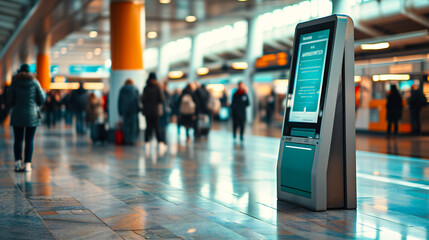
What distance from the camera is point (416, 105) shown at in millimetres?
19047

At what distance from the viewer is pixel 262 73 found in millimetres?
27875

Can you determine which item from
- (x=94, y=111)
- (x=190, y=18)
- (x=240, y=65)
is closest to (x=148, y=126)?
(x=94, y=111)

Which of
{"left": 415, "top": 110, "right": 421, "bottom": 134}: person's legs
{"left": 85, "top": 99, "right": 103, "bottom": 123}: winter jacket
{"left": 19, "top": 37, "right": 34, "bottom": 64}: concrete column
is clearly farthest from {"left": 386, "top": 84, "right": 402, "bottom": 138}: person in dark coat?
{"left": 19, "top": 37, "right": 34, "bottom": 64}: concrete column

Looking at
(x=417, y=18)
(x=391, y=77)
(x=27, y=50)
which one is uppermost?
(x=27, y=50)

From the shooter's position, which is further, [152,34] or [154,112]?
[152,34]

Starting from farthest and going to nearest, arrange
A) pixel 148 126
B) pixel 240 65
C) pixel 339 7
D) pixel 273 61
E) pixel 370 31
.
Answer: pixel 240 65
pixel 273 61
pixel 370 31
pixel 339 7
pixel 148 126

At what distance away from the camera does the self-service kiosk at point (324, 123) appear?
19.6 feet

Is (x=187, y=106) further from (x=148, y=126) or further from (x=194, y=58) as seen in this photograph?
(x=194, y=58)

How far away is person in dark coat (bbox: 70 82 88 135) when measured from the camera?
20922 millimetres

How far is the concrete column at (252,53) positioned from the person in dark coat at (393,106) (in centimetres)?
1112

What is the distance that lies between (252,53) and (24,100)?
2238 cm

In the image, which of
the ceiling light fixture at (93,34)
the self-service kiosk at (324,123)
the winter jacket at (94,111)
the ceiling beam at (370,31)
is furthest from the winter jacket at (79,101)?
the self-service kiosk at (324,123)

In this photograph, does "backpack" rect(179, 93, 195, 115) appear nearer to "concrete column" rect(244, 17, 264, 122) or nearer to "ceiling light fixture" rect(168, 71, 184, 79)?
"concrete column" rect(244, 17, 264, 122)

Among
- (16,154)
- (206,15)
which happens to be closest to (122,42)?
(16,154)
